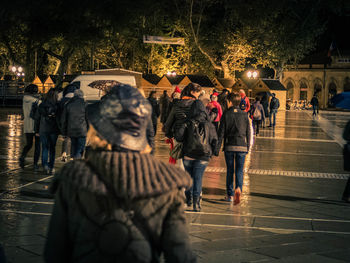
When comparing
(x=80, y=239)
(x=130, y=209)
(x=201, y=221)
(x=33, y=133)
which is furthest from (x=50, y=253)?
(x=33, y=133)

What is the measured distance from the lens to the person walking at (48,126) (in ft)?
36.8

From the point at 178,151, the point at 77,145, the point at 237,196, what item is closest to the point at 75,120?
the point at 77,145

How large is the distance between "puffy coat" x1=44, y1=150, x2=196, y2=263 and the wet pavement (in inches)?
128

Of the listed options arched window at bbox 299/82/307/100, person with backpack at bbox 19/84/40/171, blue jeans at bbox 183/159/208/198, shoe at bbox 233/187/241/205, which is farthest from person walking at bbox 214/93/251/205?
arched window at bbox 299/82/307/100

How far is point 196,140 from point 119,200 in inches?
221

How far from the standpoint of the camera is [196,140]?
7996 millimetres

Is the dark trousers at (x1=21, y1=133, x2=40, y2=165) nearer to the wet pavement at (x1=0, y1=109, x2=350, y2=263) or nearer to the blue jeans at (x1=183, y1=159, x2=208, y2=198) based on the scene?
the wet pavement at (x1=0, y1=109, x2=350, y2=263)

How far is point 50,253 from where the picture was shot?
8.05ft

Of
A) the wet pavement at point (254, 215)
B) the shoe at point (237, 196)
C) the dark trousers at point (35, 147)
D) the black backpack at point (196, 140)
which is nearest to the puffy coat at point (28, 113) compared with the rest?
the dark trousers at point (35, 147)

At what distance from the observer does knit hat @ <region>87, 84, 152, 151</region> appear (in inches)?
98.0

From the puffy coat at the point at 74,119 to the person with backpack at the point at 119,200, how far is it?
844 centimetres

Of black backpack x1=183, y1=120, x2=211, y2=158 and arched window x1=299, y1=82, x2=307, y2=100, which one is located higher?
arched window x1=299, y1=82, x2=307, y2=100

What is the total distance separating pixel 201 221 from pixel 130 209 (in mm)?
5129

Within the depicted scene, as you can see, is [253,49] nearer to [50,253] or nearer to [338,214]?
[338,214]
